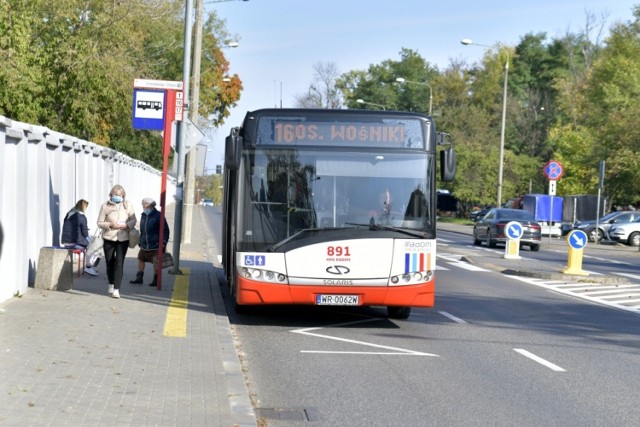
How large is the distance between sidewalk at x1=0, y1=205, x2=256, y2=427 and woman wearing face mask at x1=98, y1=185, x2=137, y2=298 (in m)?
0.36

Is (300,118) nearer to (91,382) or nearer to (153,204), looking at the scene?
(153,204)

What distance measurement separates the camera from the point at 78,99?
29.4m

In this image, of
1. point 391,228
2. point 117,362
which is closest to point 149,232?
point 391,228

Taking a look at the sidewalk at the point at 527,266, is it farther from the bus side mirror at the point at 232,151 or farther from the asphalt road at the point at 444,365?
the bus side mirror at the point at 232,151

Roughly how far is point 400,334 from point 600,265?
19.6 m

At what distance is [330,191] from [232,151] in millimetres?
1376

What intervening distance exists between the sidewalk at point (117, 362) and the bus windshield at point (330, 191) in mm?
1511

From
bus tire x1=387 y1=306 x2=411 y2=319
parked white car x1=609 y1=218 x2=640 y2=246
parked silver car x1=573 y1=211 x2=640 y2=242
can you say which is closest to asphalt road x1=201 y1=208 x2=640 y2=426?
bus tire x1=387 y1=306 x2=411 y2=319

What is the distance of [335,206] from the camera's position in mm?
14031

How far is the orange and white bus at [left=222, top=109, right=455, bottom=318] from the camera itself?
13.9 meters

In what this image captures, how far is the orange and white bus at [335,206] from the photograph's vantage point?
13875 mm

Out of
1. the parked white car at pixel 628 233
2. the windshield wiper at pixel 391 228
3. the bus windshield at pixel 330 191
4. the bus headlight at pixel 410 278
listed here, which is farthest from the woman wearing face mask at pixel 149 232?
the parked white car at pixel 628 233

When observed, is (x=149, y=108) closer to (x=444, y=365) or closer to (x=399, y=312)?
(x=399, y=312)

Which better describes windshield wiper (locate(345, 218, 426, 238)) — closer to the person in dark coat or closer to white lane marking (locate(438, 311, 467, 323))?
white lane marking (locate(438, 311, 467, 323))
